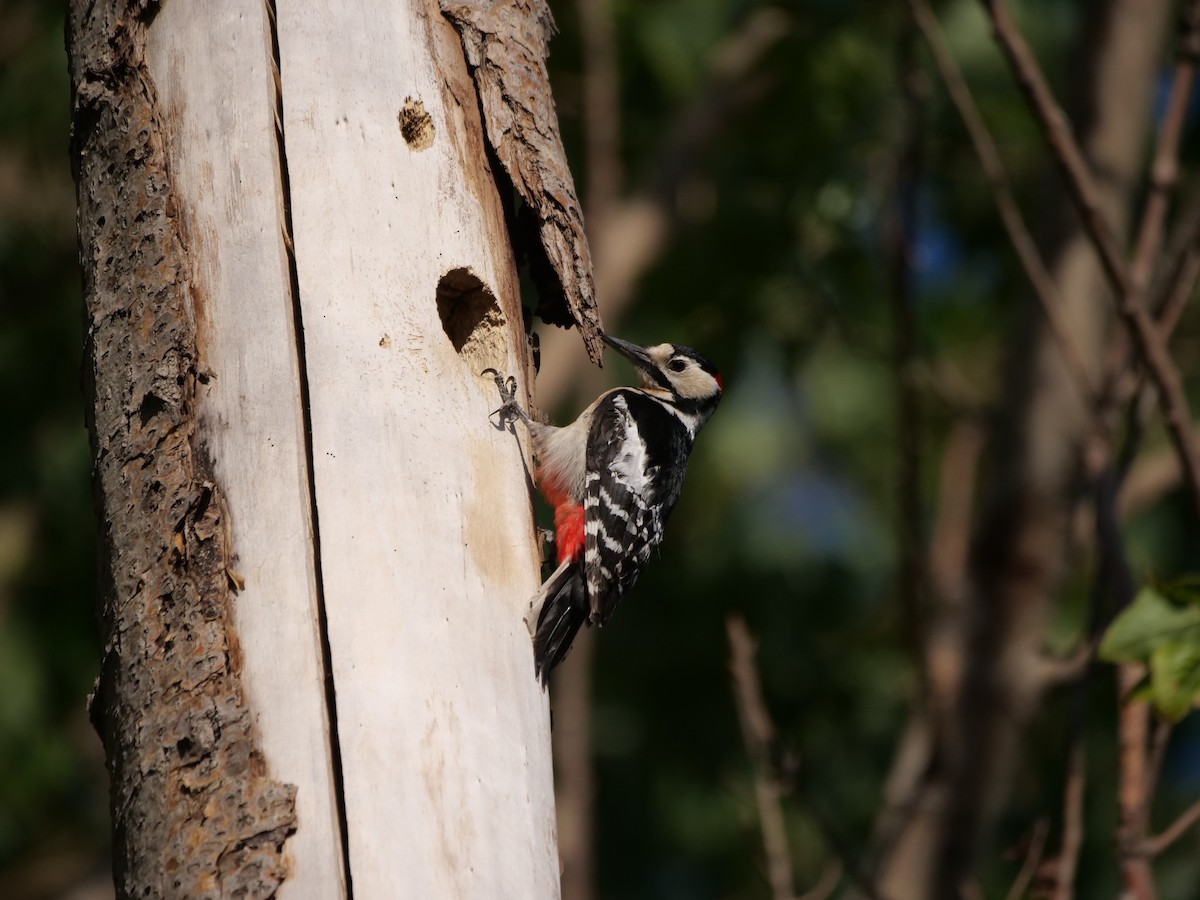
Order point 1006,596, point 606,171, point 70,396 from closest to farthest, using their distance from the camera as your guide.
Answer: point 1006,596
point 606,171
point 70,396

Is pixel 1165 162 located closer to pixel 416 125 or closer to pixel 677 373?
pixel 677 373

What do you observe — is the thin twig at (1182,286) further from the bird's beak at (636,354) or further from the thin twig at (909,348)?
the bird's beak at (636,354)

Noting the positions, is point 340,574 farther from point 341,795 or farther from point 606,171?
point 606,171

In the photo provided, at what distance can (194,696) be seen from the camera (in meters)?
2.54

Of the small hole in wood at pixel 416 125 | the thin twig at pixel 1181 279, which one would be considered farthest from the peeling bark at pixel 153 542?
the thin twig at pixel 1181 279

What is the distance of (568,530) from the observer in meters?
4.50

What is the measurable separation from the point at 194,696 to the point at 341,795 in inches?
12.7

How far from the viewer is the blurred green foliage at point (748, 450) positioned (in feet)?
20.3

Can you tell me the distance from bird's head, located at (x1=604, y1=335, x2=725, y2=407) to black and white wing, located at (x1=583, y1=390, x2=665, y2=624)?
489 millimetres

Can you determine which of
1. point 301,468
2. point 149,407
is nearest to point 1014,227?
point 301,468

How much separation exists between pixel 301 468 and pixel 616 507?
A: 192 centimetres

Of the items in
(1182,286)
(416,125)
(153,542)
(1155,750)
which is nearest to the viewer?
(153,542)

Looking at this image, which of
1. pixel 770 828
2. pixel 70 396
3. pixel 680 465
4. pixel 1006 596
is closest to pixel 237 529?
pixel 770 828

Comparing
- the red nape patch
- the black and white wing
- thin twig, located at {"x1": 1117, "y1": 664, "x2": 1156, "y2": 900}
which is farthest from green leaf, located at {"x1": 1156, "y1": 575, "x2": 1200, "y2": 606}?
the red nape patch
